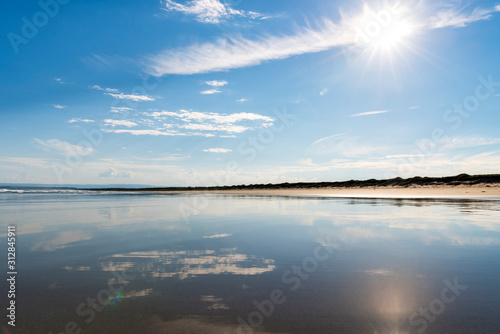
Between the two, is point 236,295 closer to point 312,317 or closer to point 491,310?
point 312,317

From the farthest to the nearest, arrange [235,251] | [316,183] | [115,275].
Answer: [316,183] < [235,251] < [115,275]

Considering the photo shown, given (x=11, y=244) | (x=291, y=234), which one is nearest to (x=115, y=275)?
(x=11, y=244)

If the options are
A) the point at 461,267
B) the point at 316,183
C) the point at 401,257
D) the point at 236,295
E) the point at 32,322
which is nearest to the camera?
the point at 32,322

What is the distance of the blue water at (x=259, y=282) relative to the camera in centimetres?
423

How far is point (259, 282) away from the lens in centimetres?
587

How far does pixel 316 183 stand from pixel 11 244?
83.6 metres

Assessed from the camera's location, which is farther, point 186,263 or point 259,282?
point 186,263

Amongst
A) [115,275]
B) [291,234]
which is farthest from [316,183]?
[115,275]

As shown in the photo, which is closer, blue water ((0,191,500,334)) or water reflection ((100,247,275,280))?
blue water ((0,191,500,334))

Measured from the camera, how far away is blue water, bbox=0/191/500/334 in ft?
13.9

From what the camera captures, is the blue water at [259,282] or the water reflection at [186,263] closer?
the blue water at [259,282]

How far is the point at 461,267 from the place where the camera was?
A: 6887 mm

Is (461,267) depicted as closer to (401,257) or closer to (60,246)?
(401,257)

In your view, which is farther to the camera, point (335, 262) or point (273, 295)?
point (335, 262)
